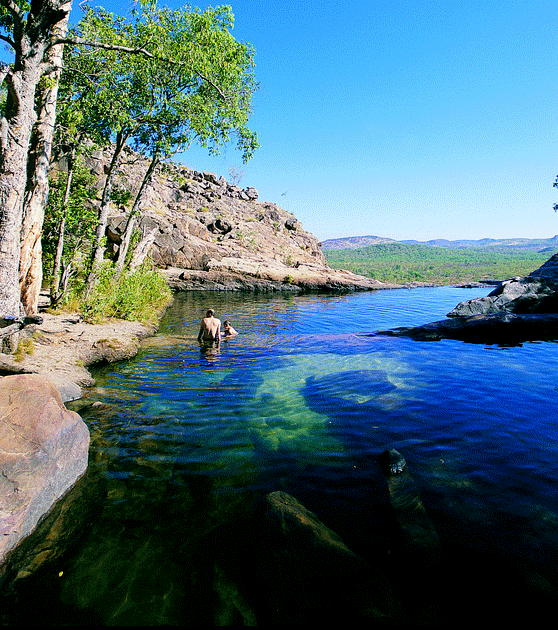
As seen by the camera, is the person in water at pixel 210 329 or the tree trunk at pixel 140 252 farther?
the tree trunk at pixel 140 252

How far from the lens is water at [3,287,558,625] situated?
3.23 metres

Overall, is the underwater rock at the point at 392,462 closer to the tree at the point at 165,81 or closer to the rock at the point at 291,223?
the tree at the point at 165,81

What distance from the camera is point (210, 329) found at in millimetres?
12664

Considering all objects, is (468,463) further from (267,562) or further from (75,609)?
(75,609)

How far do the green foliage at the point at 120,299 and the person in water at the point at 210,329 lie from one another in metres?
3.13

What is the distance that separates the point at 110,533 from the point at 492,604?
145 inches

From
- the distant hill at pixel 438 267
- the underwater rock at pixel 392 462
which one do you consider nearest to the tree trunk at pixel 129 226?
the underwater rock at pixel 392 462

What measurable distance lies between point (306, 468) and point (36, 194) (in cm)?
899

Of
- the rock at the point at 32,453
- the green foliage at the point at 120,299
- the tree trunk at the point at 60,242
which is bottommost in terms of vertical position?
the rock at the point at 32,453

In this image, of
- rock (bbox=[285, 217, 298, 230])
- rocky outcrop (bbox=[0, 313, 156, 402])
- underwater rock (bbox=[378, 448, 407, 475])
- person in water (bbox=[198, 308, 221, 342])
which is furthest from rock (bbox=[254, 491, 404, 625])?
rock (bbox=[285, 217, 298, 230])

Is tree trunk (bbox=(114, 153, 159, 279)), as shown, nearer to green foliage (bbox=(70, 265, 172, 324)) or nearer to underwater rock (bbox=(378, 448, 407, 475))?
green foliage (bbox=(70, 265, 172, 324))

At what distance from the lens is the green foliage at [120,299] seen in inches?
482

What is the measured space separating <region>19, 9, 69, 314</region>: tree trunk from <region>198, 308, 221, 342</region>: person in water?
16.6 ft

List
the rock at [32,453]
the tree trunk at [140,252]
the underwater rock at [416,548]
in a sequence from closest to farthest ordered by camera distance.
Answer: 1. the underwater rock at [416,548]
2. the rock at [32,453]
3. the tree trunk at [140,252]
